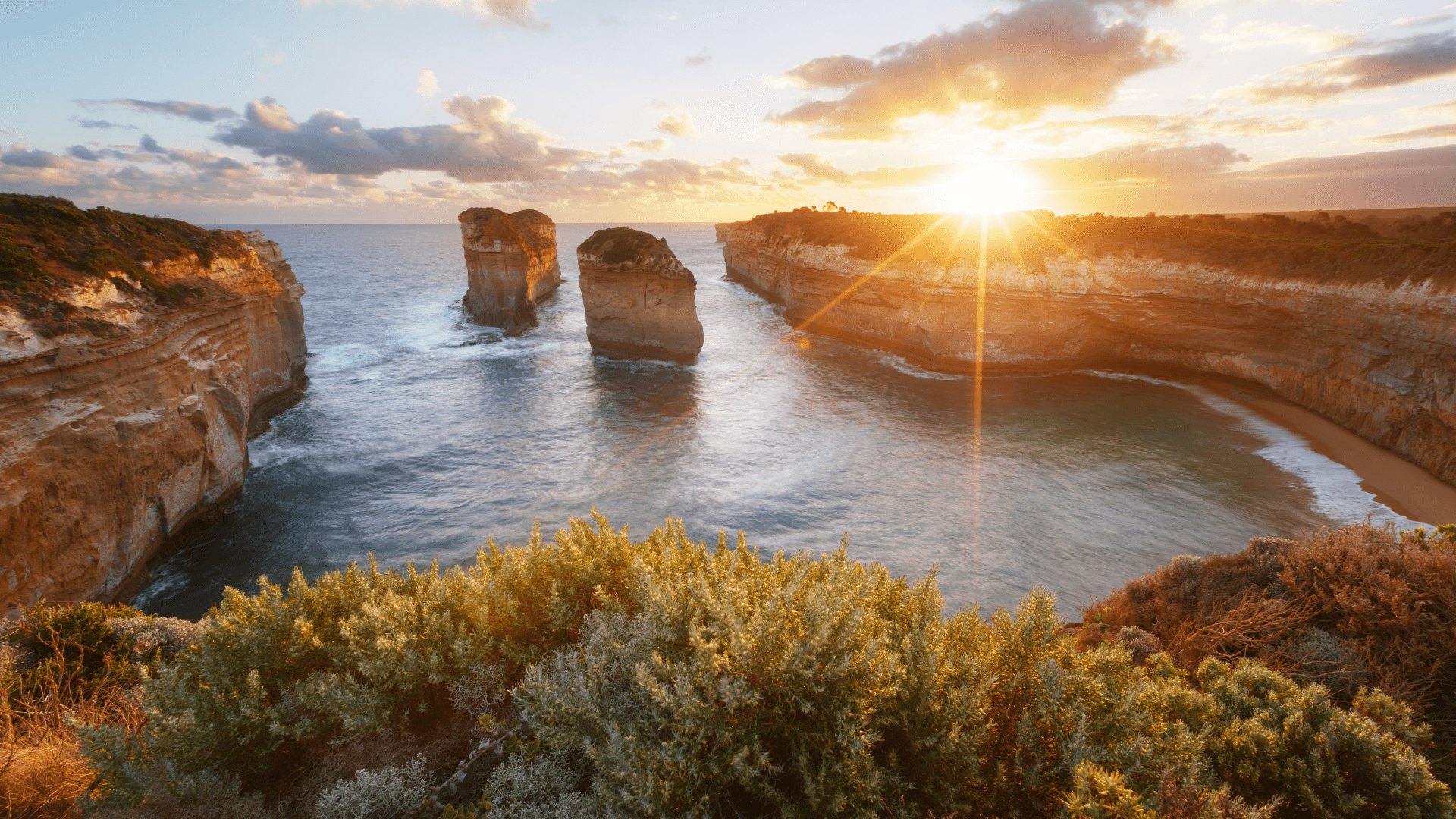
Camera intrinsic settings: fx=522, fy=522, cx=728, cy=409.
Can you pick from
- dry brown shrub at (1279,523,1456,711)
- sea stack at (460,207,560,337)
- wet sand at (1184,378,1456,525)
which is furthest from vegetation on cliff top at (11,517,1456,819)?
sea stack at (460,207,560,337)

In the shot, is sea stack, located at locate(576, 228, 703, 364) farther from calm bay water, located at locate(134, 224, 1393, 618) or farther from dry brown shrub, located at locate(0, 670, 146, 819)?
dry brown shrub, located at locate(0, 670, 146, 819)

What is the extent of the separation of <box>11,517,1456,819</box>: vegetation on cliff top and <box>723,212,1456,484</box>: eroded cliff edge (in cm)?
2574

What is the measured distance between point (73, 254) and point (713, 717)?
21.2 m

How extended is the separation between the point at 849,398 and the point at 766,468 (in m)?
10.3

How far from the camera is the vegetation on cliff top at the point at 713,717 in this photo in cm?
362

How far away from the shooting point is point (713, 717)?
11.9ft

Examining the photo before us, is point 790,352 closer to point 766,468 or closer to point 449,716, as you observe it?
point 766,468

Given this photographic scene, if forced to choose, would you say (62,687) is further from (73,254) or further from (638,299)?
(638,299)

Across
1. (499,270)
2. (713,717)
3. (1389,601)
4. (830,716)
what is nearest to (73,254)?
(713,717)

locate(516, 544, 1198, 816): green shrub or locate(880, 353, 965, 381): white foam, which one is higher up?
locate(516, 544, 1198, 816): green shrub

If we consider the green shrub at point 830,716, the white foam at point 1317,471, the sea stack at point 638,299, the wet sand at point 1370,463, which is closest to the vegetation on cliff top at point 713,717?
the green shrub at point 830,716

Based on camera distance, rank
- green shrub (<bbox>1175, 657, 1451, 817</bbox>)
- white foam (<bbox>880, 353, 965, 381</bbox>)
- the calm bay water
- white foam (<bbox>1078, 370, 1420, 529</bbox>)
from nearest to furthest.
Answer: green shrub (<bbox>1175, 657, 1451, 817</bbox>), the calm bay water, white foam (<bbox>1078, 370, 1420, 529</bbox>), white foam (<bbox>880, 353, 965, 381</bbox>)

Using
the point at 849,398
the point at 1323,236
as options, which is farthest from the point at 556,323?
the point at 1323,236

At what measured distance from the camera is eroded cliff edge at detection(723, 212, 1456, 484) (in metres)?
21.2
